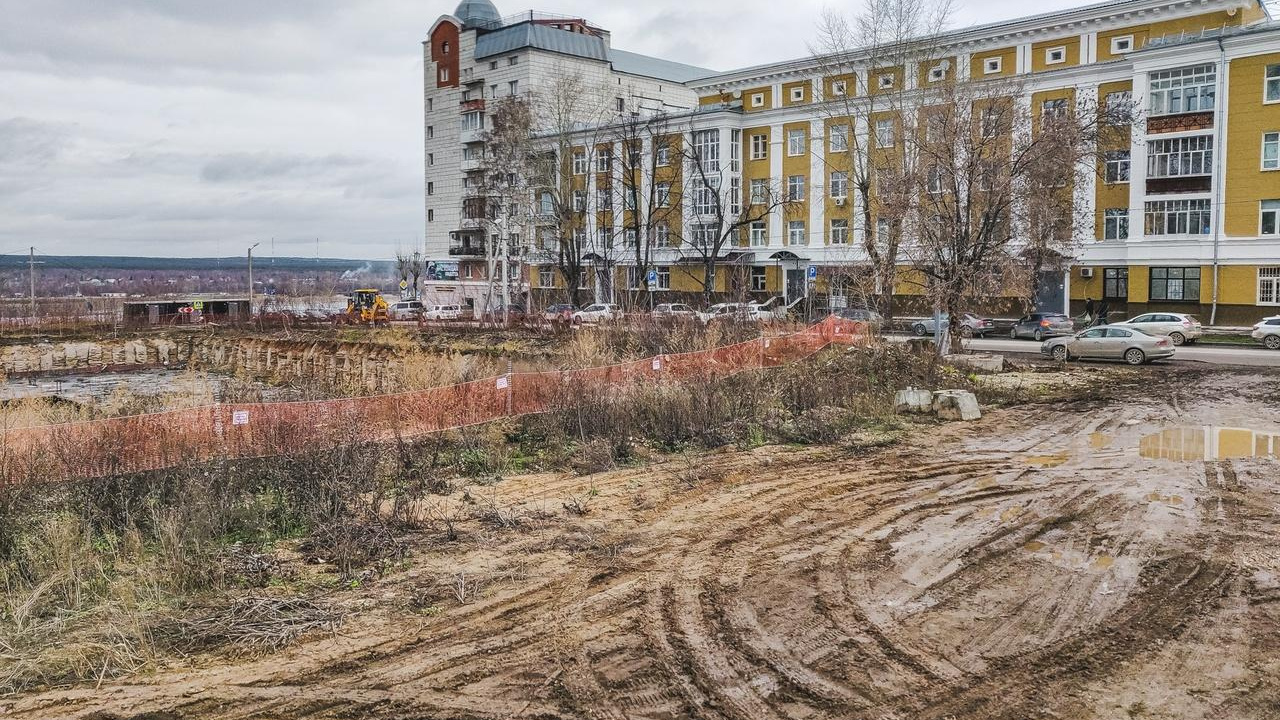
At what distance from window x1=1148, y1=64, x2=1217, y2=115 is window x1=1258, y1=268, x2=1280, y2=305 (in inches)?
300

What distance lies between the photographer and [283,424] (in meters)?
14.6

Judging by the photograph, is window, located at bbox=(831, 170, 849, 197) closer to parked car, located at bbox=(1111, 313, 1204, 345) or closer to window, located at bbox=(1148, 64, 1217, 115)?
window, located at bbox=(1148, 64, 1217, 115)

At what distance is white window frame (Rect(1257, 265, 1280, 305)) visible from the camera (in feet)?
142

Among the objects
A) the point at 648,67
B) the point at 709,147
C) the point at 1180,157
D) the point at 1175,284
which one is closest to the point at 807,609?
the point at 1175,284

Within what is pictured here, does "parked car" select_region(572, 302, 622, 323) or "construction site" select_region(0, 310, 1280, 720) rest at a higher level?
"parked car" select_region(572, 302, 622, 323)

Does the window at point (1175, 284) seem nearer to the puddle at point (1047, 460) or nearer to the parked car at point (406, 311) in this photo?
the puddle at point (1047, 460)

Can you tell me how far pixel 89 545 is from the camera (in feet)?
33.7

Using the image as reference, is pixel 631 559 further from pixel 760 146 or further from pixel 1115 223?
pixel 760 146

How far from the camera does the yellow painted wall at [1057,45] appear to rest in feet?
171

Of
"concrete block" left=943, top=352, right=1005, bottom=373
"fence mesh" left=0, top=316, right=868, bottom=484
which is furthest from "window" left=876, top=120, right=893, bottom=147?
"fence mesh" left=0, top=316, right=868, bottom=484

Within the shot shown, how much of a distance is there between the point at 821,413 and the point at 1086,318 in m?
33.6

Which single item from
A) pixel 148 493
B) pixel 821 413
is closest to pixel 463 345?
pixel 821 413

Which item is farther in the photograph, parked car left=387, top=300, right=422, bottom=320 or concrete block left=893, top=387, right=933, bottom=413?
parked car left=387, top=300, right=422, bottom=320

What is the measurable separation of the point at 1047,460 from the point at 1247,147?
36.4m
